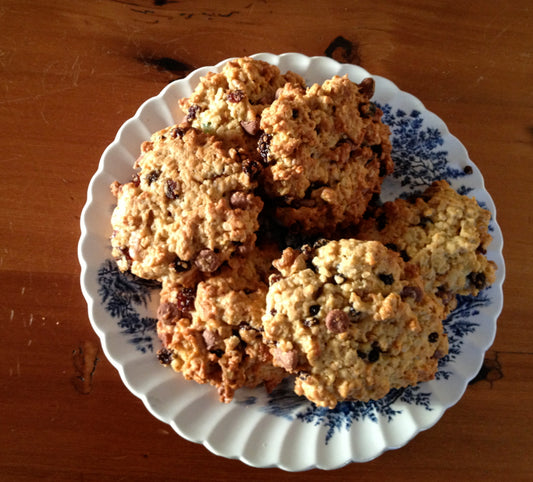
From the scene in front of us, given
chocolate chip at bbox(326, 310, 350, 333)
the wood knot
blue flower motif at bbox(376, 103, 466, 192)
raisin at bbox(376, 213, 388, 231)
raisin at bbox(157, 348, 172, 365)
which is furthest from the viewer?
the wood knot

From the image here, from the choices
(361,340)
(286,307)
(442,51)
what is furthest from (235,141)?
(442,51)

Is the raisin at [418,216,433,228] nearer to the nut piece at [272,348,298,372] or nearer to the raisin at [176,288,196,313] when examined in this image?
the nut piece at [272,348,298,372]

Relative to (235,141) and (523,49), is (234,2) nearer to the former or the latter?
(235,141)

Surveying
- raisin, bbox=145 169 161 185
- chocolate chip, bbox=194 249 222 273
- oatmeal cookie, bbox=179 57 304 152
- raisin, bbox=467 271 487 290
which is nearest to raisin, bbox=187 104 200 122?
oatmeal cookie, bbox=179 57 304 152

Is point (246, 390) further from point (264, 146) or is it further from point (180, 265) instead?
point (264, 146)

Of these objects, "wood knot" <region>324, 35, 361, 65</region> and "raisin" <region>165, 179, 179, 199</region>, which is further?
"wood knot" <region>324, 35, 361, 65</region>

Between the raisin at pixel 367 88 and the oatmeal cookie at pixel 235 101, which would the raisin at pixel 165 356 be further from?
the raisin at pixel 367 88

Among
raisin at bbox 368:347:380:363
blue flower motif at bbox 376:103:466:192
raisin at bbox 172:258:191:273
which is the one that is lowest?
raisin at bbox 368:347:380:363
